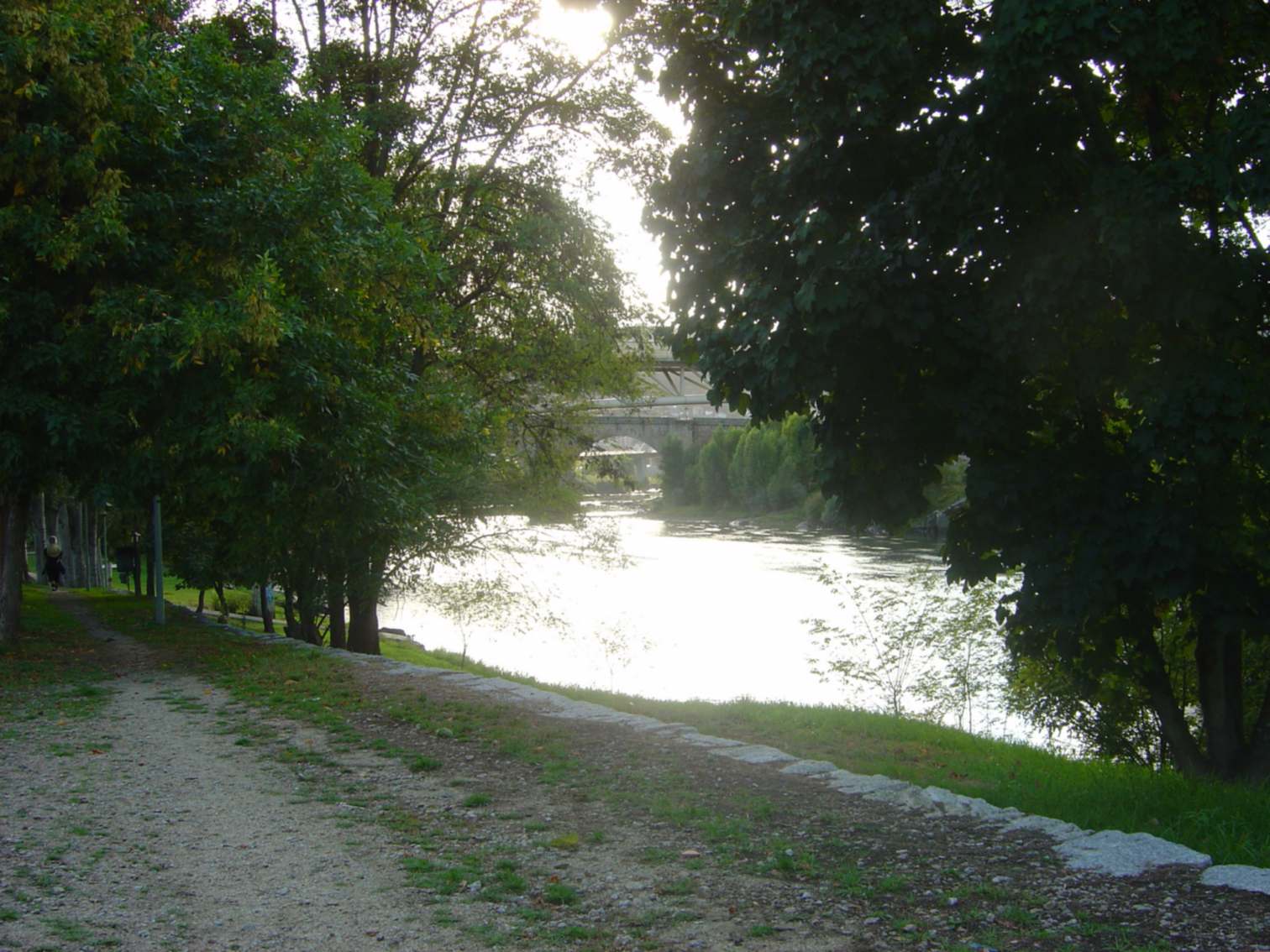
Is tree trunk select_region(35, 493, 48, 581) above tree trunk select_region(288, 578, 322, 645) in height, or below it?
above

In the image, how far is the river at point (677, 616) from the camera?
18.6 m

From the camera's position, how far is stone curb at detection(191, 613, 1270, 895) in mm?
4672

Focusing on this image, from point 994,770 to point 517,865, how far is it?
4.15 m

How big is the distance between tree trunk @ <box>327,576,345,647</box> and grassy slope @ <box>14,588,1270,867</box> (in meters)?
3.09

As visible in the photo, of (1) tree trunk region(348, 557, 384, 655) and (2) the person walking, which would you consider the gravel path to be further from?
(2) the person walking

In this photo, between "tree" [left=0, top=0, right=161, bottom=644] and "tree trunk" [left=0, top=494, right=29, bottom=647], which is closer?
"tree" [left=0, top=0, right=161, bottom=644]

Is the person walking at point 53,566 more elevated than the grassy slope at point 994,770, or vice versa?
the person walking at point 53,566

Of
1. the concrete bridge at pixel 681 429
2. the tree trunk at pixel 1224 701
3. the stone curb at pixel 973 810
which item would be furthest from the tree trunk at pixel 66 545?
the tree trunk at pixel 1224 701

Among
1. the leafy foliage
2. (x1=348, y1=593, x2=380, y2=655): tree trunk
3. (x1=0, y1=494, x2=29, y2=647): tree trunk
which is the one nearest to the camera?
(x1=0, y1=494, x2=29, y2=647): tree trunk

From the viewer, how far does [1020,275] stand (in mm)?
6324

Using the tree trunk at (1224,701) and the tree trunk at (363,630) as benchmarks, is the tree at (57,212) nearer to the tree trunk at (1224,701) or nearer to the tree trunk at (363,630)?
the tree trunk at (363,630)

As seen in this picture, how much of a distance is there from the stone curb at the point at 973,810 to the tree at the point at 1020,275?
1366mm

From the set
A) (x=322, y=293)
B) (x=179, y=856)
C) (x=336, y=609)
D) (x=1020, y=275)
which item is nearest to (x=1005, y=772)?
(x=1020, y=275)

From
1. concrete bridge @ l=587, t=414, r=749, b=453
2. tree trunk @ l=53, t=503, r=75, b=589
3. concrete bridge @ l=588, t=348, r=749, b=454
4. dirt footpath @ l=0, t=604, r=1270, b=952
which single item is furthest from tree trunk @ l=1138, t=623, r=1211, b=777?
tree trunk @ l=53, t=503, r=75, b=589
